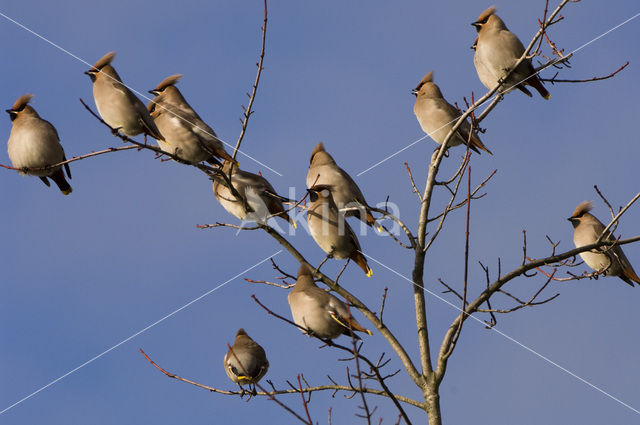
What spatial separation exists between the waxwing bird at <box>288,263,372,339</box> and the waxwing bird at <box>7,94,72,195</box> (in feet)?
7.41

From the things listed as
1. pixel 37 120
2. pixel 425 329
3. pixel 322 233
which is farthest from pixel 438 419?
pixel 37 120

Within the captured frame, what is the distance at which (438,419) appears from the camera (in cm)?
486

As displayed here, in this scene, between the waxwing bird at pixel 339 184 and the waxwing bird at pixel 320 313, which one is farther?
the waxwing bird at pixel 339 184

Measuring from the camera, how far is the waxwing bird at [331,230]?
585 centimetres

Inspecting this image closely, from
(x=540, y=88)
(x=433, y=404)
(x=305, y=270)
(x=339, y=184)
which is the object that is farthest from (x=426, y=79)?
(x=433, y=404)

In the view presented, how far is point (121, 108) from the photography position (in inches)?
225

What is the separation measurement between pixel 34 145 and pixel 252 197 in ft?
5.46

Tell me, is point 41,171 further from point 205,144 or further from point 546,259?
point 546,259

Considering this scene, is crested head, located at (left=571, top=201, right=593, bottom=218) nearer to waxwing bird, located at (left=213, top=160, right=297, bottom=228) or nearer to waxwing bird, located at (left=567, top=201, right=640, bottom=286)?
waxwing bird, located at (left=567, top=201, right=640, bottom=286)

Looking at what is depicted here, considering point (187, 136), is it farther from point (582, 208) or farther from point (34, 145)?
point (582, 208)

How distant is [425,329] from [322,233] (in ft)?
3.57

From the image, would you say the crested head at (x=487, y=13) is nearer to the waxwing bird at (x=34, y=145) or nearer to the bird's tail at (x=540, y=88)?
the bird's tail at (x=540, y=88)

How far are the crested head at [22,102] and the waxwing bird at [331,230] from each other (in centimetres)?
249

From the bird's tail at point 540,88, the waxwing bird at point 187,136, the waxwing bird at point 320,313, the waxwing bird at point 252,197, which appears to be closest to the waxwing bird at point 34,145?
the waxwing bird at point 187,136
